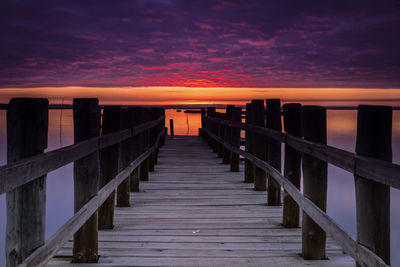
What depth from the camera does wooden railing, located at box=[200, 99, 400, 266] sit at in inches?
94.0

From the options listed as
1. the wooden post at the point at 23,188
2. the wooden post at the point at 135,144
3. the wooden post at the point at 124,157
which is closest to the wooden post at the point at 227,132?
the wooden post at the point at 135,144

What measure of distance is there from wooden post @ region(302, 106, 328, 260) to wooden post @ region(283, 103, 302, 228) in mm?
663

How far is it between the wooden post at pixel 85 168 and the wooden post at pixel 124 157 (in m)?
1.79

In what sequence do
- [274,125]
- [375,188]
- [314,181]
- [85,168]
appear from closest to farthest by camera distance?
[375,188], [85,168], [314,181], [274,125]

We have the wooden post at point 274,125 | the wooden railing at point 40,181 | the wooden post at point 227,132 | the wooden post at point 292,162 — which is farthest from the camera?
the wooden post at point 227,132

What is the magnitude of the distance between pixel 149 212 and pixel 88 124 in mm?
2529

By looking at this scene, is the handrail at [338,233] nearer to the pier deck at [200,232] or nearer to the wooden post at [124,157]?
the pier deck at [200,232]

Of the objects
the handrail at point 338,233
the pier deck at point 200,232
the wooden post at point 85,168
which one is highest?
the wooden post at point 85,168

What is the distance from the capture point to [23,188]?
2.26 metres

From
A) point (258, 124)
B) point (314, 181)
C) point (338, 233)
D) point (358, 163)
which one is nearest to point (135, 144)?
point (258, 124)

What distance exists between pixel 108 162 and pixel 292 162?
7.40 ft

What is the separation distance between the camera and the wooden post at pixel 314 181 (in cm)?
363

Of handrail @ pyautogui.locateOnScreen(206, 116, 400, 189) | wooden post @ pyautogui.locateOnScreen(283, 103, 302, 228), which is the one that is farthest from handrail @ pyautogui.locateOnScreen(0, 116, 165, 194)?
wooden post @ pyautogui.locateOnScreen(283, 103, 302, 228)

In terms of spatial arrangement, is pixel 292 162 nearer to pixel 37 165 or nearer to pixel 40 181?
pixel 40 181
